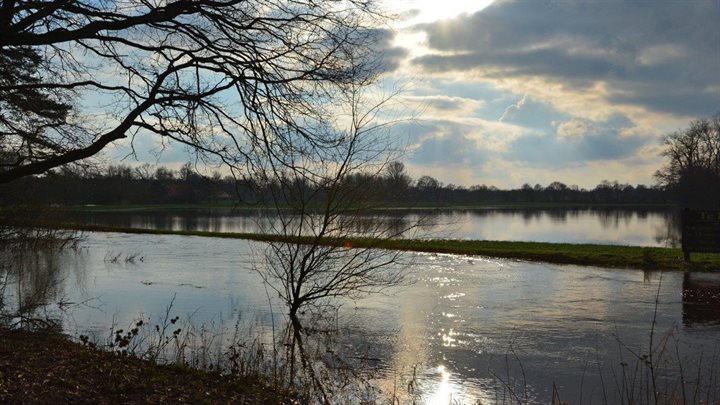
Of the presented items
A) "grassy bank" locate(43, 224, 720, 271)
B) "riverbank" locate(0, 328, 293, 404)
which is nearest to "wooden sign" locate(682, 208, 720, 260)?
"grassy bank" locate(43, 224, 720, 271)

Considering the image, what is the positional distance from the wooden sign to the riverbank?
754 inches

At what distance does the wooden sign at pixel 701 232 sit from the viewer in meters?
20.9

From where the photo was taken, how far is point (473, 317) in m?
12.2

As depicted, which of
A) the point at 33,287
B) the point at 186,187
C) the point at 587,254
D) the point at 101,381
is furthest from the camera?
the point at 587,254

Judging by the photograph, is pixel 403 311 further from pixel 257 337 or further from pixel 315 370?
pixel 315 370

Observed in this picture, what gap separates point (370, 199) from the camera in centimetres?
1115

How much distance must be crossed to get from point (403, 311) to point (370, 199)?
313 cm

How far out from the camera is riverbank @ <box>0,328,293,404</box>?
5.76 metres

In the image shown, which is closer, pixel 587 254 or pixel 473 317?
pixel 473 317

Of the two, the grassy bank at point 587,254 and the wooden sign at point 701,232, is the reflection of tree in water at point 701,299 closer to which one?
the grassy bank at point 587,254

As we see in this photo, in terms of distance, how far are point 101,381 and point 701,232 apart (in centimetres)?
2122

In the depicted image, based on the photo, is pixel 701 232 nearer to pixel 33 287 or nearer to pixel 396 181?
pixel 396 181

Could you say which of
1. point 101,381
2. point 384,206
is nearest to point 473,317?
point 384,206

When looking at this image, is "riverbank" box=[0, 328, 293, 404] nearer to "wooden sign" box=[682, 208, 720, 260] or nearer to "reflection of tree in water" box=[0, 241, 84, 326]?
"reflection of tree in water" box=[0, 241, 84, 326]
